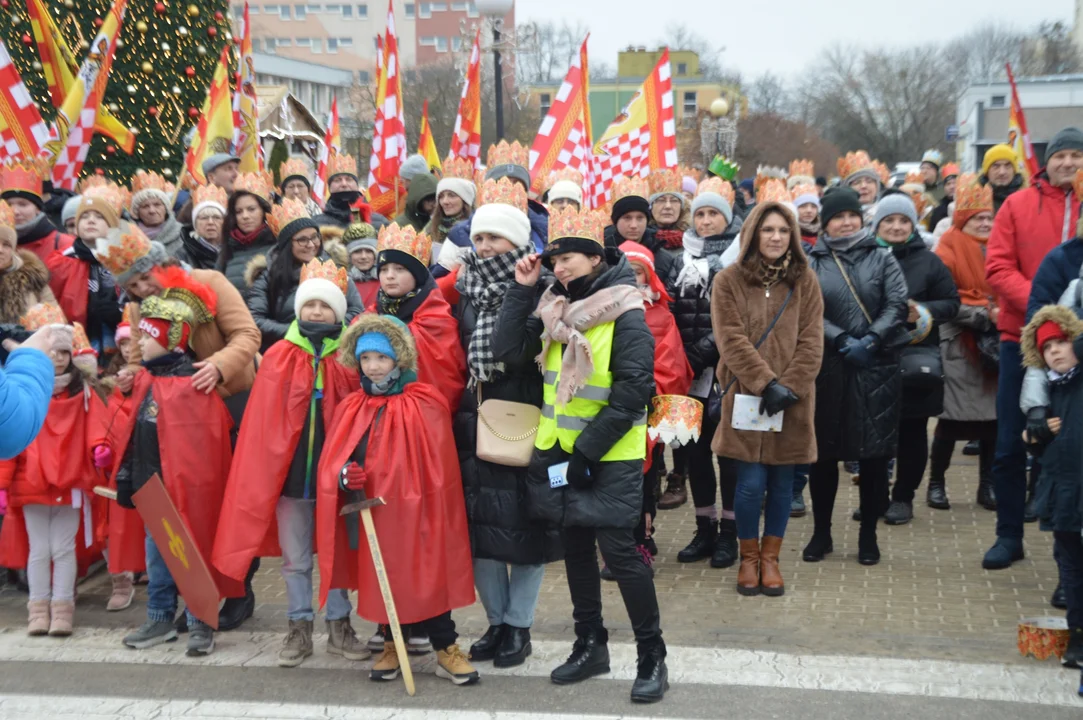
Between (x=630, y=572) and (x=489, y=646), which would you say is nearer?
(x=630, y=572)

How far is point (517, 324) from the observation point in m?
5.14

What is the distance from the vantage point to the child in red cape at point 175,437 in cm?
586

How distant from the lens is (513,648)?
5547 mm

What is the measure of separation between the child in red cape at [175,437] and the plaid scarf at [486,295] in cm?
147

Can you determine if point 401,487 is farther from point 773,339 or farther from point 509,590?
point 773,339

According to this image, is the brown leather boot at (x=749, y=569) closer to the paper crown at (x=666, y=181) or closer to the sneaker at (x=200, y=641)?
the paper crown at (x=666, y=181)

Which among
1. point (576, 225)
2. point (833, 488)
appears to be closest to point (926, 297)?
point (833, 488)

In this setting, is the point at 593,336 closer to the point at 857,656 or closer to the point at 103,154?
the point at 857,656

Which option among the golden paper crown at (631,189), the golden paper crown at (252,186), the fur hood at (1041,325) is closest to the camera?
the fur hood at (1041,325)

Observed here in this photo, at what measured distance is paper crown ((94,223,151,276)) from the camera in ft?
19.2

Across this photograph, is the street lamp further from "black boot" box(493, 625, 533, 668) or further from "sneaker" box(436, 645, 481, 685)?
"sneaker" box(436, 645, 481, 685)

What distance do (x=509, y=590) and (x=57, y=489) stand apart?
255 cm

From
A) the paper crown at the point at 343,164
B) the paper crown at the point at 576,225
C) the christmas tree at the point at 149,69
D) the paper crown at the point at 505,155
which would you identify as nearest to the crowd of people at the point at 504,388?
the paper crown at the point at 576,225

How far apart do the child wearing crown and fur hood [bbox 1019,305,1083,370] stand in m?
3.19
